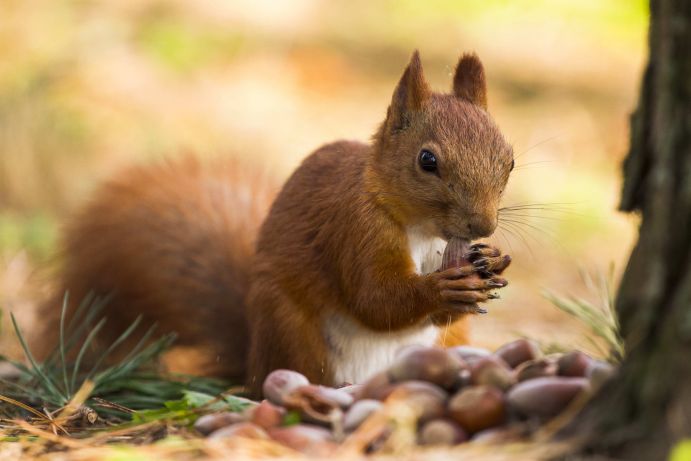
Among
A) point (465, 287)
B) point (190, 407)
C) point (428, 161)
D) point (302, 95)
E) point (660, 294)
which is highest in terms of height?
point (302, 95)

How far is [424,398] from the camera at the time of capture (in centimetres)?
135

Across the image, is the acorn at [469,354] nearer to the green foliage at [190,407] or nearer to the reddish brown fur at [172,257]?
the green foliage at [190,407]

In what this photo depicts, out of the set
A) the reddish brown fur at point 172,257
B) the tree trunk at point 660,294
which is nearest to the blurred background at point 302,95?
the reddish brown fur at point 172,257

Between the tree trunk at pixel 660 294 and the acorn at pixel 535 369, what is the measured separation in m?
0.15

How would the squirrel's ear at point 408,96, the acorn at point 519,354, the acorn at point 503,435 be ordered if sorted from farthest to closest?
the squirrel's ear at point 408,96
the acorn at point 519,354
the acorn at point 503,435

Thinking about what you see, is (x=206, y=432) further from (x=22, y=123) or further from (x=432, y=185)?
(x=22, y=123)

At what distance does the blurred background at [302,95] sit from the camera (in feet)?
13.4

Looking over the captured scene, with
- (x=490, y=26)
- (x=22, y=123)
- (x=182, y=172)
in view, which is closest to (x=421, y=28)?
(x=490, y=26)

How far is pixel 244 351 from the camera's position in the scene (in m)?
2.53

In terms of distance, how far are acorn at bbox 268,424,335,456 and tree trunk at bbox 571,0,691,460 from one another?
14.2 inches

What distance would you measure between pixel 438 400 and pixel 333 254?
0.87 metres

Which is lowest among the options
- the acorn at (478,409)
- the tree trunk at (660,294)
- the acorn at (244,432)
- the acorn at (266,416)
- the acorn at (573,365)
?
the acorn at (244,432)

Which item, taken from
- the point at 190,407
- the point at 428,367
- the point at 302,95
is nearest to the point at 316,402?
the point at 428,367

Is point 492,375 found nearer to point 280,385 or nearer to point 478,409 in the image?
point 478,409
